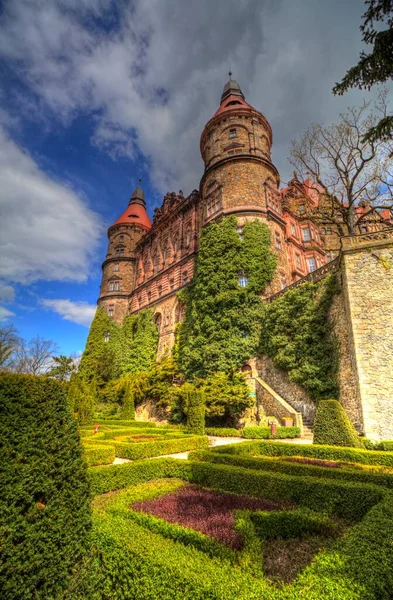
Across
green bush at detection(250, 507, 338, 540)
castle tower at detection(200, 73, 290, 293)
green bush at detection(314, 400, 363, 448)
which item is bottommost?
green bush at detection(250, 507, 338, 540)

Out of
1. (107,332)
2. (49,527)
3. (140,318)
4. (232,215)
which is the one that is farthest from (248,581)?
(107,332)

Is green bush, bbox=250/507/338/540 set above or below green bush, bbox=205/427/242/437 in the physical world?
above

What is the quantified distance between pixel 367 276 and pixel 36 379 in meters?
14.7

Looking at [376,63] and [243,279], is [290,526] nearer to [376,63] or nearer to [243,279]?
[376,63]

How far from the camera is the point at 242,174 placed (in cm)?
2545

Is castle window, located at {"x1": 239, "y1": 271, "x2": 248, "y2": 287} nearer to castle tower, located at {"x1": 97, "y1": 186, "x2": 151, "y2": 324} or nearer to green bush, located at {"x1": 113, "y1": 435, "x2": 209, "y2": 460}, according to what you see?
green bush, located at {"x1": 113, "y1": 435, "x2": 209, "y2": 460}

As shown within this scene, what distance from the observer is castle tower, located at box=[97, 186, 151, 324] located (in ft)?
125

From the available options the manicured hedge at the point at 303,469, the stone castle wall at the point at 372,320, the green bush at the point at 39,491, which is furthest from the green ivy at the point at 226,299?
the green bush at the point at 39,491

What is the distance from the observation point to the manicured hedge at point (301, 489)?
213 inches

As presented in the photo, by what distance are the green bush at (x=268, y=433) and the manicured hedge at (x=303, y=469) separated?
7.06 metres

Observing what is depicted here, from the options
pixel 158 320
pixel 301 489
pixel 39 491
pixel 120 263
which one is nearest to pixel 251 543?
pixel 39 491

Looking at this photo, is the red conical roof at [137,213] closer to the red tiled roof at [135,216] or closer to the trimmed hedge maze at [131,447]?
the red tiled roof at [135,216]

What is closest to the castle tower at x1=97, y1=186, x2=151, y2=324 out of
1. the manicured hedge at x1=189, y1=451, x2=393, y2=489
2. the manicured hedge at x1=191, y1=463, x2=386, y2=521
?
the manicured hedge at x1=189, y1=451, x2=393, y2=489

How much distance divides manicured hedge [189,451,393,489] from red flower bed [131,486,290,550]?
1534mm
